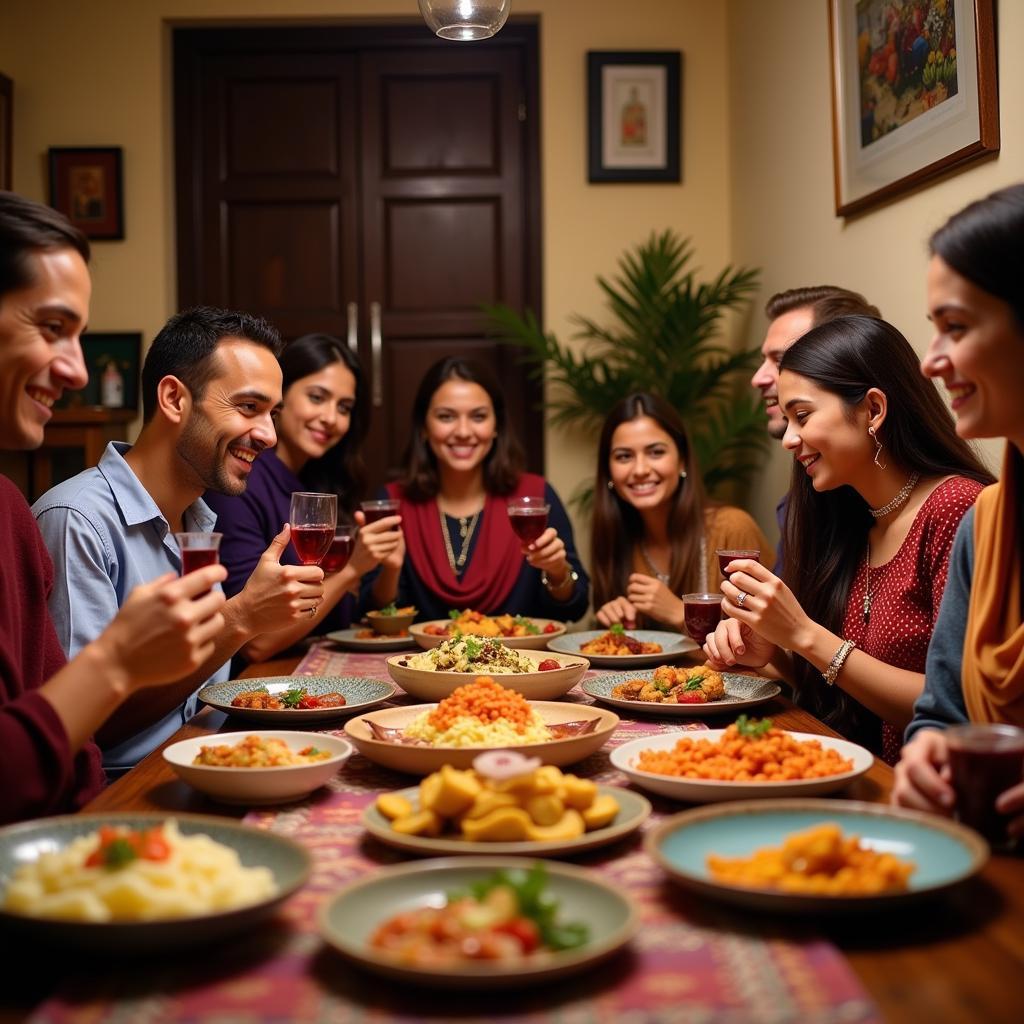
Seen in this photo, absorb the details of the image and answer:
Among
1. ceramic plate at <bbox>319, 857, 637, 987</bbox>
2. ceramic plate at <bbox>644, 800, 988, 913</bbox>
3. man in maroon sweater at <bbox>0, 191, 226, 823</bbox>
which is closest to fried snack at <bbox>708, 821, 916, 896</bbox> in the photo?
ceramic plate at <bbox>644, 800, 988, 913</bbox>

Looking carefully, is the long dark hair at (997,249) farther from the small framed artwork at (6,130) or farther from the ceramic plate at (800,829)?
the small framed artwork at (6,130)

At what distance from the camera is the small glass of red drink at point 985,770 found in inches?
50.0

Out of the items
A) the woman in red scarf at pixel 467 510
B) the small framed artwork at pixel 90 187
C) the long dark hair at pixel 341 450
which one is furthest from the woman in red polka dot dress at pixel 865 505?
the small framed artwork at pixel 90 187

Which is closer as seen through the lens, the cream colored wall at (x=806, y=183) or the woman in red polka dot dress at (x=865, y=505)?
the woman in red polka dot dress at (x=865, y=505)

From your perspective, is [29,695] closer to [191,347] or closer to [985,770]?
[985,770]

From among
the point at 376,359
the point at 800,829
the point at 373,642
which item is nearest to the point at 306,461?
the point at 373,642

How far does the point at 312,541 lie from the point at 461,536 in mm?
1776

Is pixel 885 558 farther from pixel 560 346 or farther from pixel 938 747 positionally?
pixel 560 346

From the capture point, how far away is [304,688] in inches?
85.2

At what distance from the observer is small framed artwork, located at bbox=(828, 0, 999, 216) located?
2711 mm

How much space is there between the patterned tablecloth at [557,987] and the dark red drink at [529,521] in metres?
1.78

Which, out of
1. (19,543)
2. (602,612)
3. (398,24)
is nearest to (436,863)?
(19,543)

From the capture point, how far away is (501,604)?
153 inches

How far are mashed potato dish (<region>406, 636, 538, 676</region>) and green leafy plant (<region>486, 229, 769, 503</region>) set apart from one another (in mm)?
2587
